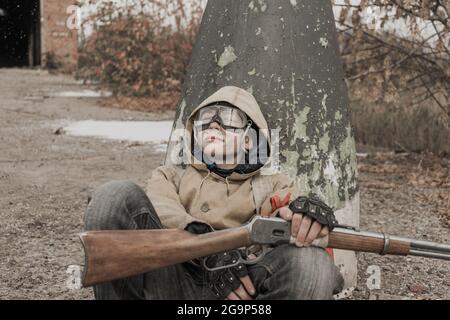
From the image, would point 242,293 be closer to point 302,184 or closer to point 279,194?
point 279,194

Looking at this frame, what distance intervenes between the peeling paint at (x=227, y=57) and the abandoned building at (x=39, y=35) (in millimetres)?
15744

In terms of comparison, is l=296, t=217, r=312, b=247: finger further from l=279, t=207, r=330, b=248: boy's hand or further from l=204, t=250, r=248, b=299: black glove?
l=204, t=250, r=248, b=299: black glove

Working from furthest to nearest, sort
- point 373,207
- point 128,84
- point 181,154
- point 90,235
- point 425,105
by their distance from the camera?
point 128,84 → point 425,105 → point 373,207 → point 181,154 → point 90,235

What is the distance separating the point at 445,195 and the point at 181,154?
3.23 metres

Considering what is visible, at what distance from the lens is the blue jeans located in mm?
2094

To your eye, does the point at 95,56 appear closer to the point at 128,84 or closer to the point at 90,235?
the point at 128,84

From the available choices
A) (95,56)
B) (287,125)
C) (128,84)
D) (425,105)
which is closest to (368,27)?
(425,105)

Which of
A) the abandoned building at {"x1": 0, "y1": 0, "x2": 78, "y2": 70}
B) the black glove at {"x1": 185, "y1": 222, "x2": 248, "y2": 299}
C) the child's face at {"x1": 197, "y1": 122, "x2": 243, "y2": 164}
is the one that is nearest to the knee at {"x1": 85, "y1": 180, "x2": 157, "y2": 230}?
the black glove at {"x1": 185, "y1": 222, "x2": 248, "y2": 299}

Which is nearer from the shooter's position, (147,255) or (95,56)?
(147,255)

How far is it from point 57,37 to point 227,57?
18.8 meters

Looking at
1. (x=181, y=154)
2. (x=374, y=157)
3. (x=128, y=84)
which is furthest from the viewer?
(x=128, y=84)

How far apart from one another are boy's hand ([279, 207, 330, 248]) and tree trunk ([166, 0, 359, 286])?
0.94 metres

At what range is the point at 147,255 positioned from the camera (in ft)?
6.88

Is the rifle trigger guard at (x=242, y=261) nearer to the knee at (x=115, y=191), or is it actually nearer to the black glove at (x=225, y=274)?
the black glove at (x=225, y=274)
